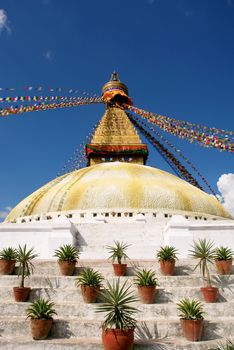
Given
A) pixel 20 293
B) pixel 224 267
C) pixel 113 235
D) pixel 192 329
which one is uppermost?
pixel 113 235

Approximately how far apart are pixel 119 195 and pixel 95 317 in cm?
1148

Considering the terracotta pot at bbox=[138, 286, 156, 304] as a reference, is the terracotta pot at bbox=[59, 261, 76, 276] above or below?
above

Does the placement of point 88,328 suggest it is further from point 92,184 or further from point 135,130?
point 135,130

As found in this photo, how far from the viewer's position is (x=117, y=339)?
675 cm

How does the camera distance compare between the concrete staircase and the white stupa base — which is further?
the white stupa base

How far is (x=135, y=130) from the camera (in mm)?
31172

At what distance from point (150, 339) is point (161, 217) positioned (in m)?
11.4

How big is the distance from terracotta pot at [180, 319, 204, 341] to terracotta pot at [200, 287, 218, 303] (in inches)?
51.9

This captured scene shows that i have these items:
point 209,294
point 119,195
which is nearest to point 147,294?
point 209,294

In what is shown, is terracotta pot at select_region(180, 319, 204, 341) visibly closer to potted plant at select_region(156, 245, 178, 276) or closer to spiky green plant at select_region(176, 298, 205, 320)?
spiky green plant at select_region(176, 298, 205, 320)

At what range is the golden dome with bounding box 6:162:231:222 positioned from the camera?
19.3 m

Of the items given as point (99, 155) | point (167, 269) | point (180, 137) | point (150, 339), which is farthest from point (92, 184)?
point (150, 339)

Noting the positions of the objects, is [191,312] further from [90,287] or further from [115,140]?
[115,140]

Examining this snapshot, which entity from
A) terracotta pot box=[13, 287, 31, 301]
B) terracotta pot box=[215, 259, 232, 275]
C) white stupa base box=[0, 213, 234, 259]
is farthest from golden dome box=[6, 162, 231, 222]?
terracotta pot box=[13, 287, 31, 301]
